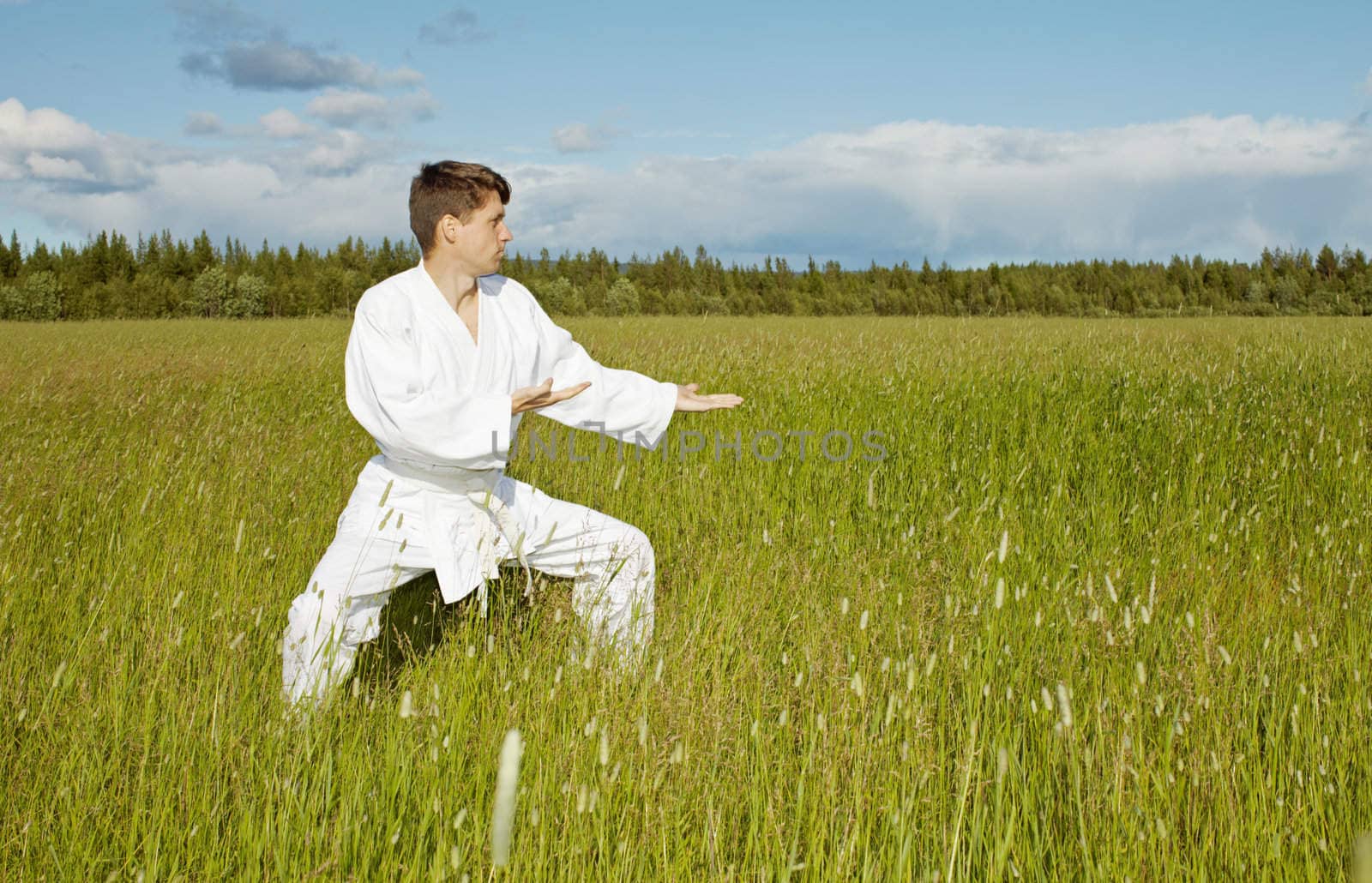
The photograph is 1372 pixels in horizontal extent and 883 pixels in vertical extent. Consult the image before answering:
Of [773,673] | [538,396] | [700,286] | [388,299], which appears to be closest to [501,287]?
[388,299]

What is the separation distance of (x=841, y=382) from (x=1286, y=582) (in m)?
5.51

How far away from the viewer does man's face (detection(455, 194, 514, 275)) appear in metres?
3.48

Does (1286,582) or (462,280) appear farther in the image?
(1286,582)

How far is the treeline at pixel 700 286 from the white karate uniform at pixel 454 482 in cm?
4715

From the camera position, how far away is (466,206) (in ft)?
11.3

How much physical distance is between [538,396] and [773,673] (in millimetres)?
1264

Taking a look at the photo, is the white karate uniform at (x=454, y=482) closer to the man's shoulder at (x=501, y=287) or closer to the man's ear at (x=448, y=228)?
the man's shoulder at (x=501, y=287)

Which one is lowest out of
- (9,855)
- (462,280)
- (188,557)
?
(9,855)

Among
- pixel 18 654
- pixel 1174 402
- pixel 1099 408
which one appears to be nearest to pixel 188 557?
pixel 18 654

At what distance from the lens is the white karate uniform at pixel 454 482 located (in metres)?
3.18

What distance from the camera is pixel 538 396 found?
327cm

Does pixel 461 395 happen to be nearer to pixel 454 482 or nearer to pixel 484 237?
pixel 454 482

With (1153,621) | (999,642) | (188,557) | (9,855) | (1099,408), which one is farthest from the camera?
(1099,408)

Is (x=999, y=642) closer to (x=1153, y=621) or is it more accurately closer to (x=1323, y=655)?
(x=1153, y=621)
